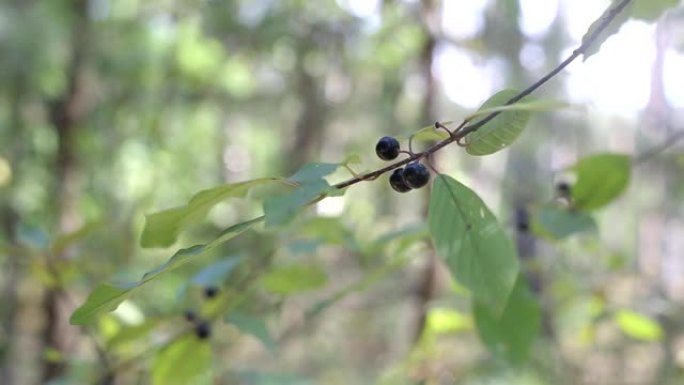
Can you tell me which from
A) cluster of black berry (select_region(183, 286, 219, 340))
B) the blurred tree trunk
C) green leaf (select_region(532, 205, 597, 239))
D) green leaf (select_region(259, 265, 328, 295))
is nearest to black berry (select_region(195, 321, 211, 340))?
cluster of black berry (select_region(183, 286, 219, 340))

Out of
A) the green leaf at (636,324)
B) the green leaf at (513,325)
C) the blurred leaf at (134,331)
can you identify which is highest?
the blurred leaf at (134,331)

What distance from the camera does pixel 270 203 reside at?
0.53 metres

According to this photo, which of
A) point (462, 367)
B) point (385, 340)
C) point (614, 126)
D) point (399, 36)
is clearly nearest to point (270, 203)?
point (462, 367)

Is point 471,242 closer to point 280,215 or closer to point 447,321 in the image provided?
point 280,215

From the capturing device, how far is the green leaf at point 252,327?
1020mm

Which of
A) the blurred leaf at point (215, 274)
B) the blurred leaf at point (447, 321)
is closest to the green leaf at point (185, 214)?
the blurred leaf at point (215, 274)

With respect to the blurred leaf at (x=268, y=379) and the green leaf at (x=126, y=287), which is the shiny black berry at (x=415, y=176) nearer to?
the green leaf at (x=126, y=287)

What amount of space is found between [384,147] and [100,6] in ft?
12.2

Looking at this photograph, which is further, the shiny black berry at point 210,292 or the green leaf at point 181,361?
the shiny black berry at point 210,292

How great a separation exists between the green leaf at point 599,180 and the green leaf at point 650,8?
0.67 ft

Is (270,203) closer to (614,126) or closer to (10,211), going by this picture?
(10,211)

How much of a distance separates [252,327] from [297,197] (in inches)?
21.2

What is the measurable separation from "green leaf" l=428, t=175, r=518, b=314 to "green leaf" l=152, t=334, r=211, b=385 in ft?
1.79

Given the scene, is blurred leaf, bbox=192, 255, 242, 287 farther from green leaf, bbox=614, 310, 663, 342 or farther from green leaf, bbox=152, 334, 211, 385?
green leaf, bbox=614, 310, 663, 342
